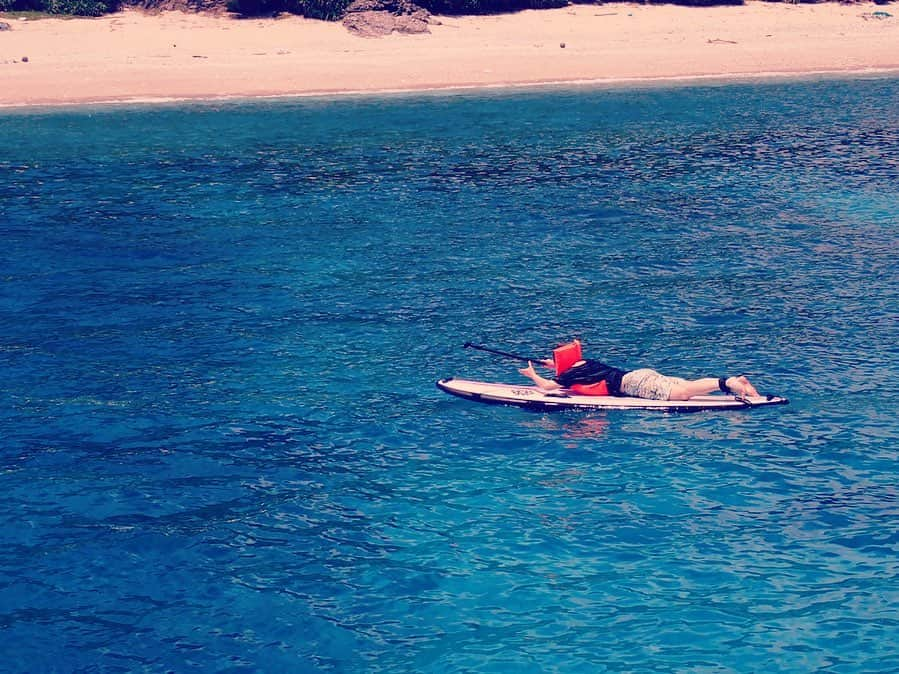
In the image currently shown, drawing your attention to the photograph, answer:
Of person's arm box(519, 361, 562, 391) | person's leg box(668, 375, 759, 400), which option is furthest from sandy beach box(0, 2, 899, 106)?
person's leg box(668, 375, 759, 400)

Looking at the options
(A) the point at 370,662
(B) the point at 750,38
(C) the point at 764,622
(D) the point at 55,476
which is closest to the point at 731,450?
(C) the point at 764,622

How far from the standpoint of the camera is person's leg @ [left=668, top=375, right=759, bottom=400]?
57.9 feet

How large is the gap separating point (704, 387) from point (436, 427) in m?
4.45

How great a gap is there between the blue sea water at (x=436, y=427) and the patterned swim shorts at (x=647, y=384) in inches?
22.5

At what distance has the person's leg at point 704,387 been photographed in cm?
1766

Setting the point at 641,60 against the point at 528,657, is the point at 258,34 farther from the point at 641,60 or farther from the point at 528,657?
the point at 528,657

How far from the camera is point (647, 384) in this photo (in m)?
18.0

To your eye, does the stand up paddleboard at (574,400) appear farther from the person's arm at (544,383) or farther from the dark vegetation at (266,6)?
the dark vegetation at (266,6)

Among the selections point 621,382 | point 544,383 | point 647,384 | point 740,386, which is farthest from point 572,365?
point 740,386

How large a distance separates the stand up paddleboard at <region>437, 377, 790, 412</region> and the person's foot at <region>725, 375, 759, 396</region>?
0.17 meters

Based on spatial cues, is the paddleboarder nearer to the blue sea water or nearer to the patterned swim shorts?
the patterned swim shorts

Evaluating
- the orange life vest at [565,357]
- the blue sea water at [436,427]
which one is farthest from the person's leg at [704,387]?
the orange life vest at [565,357]

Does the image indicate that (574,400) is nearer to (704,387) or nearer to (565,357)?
(565,357)

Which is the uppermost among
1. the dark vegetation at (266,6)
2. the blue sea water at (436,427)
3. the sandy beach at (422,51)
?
the dark vegetation at (266,6)
